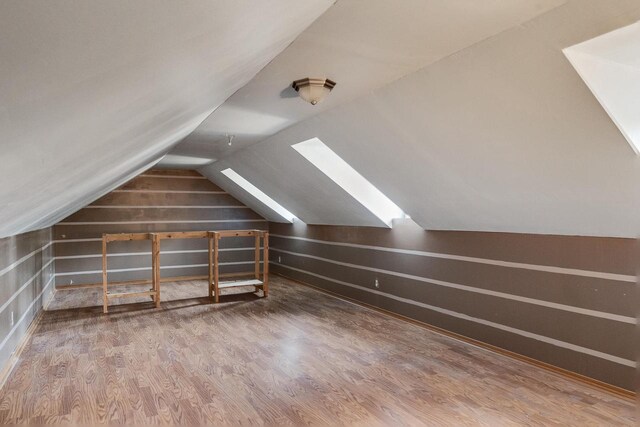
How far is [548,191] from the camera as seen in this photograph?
3186 mm

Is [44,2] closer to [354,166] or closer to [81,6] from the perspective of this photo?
[81,6]

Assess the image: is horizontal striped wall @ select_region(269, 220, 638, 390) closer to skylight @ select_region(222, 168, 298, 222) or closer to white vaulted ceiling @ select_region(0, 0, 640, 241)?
white vaulted ceiling @ select_region(0, 0, 640, 241)

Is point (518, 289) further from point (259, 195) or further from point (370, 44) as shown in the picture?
point (259, 195)

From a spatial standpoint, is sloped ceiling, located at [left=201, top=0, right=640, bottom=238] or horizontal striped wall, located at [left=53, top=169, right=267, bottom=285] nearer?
sloped ceiling, located at [left=201, top=0, right=640, bottom=238]

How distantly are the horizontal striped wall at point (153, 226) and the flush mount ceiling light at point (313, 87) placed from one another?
5.83 metres

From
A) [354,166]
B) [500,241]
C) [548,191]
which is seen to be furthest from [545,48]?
[354,166]

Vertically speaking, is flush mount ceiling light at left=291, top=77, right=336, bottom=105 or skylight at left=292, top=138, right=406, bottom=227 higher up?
flush mount ceiling light at left=291, top=77, right=336, bottom=105

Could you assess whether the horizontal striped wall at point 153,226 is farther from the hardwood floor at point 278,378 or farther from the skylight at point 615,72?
the skylight at point 615,72

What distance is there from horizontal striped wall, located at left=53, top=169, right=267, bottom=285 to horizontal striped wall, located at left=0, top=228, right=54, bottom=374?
1.44m

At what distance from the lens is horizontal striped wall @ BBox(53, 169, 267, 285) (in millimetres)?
7648

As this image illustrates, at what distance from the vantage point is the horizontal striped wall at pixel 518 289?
3.21 m

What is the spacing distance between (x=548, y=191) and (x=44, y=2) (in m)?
3.30

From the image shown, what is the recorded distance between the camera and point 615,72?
2252mm

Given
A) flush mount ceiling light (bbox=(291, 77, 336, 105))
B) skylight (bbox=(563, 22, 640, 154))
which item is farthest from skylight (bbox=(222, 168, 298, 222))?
skylight (bbox=(563, 22, 640, 154))
